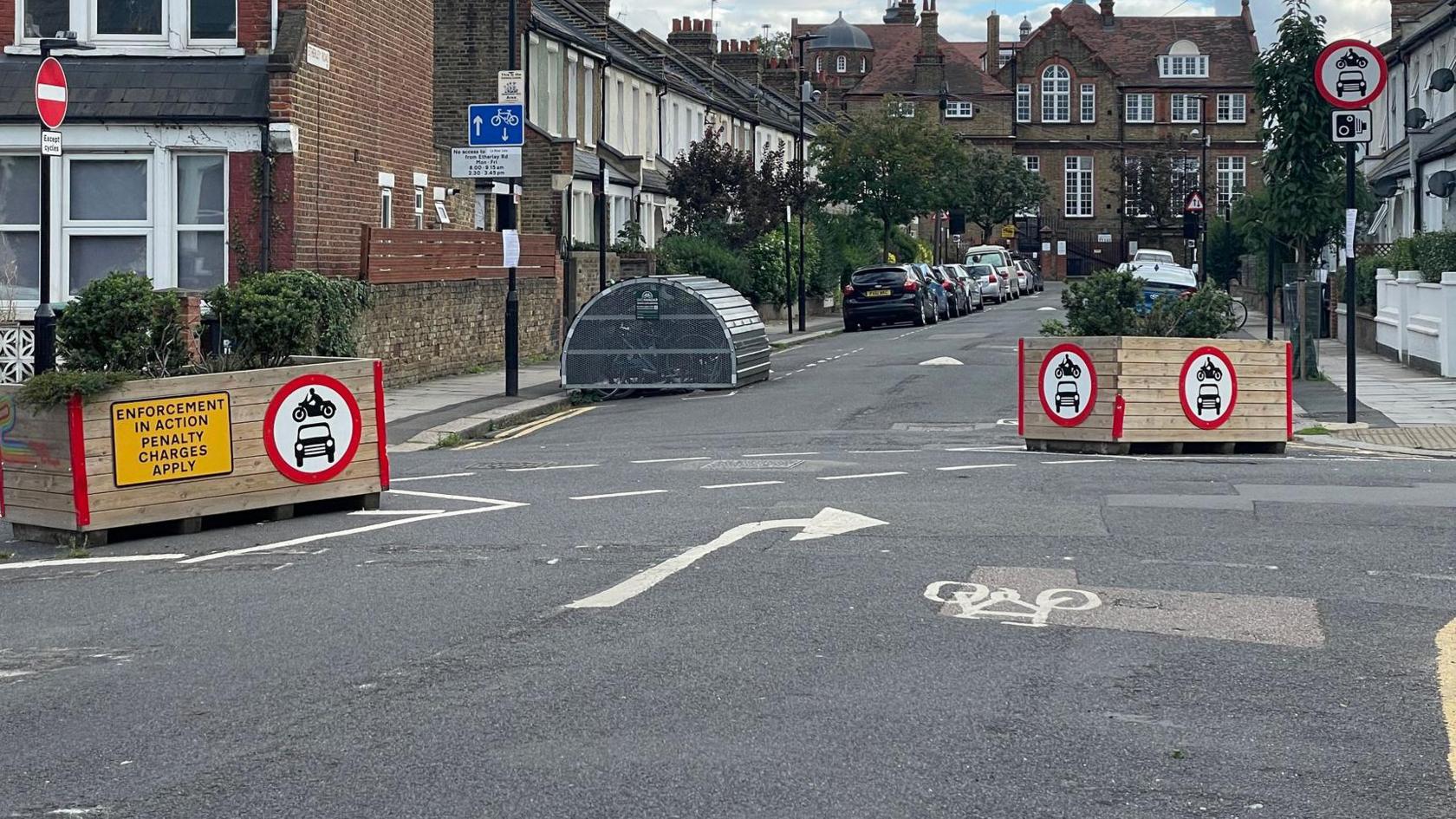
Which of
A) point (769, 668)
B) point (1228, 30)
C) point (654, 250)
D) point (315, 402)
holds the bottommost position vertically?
point (769, 668)

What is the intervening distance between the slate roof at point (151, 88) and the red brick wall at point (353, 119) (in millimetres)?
611

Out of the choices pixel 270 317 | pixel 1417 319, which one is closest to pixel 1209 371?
pixel 270 317

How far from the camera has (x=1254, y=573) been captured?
974 centimetres

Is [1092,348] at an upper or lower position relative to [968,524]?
upper

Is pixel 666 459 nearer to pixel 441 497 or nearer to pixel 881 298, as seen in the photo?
pixel 441 497

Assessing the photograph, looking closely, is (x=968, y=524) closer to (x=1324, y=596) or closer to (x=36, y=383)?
(x=1324, y=596)

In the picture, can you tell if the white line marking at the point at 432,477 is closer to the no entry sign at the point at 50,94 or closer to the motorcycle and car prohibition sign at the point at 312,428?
the motorcycle and car prohibition sign at the point at 312,428

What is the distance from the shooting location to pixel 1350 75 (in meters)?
18.7

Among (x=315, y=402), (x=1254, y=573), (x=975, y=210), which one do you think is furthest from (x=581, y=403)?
(x=975, y=210)

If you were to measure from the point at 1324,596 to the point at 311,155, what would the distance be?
1749 centimetres

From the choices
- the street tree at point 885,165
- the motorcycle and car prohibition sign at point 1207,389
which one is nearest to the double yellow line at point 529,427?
the motorcycle and car prohibition sign at point 1207,389

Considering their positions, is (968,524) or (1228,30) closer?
(968,524)

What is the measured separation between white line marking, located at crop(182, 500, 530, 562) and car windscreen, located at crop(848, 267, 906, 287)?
114ft

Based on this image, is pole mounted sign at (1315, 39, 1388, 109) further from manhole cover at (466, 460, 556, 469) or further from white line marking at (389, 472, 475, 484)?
white line marking at (389, 472, 475, 484)
